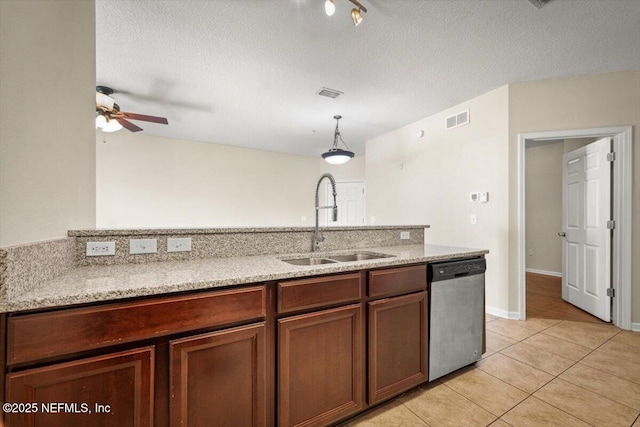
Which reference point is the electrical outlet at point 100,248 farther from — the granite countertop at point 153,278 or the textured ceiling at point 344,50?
the textured ceiling at point 344,50

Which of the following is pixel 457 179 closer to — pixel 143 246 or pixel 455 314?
pixel 455 314

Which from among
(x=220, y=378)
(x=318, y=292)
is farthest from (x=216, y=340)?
(x=318, y=292)

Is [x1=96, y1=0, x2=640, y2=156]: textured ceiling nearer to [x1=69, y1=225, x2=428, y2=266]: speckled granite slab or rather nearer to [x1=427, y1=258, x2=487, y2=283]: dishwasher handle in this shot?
[x1=69, y1=225, x2=428, y2=266]: speckled granite slab

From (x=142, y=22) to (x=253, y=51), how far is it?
0.89 metres

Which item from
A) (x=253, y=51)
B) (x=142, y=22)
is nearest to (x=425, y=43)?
(x=253, y=51)

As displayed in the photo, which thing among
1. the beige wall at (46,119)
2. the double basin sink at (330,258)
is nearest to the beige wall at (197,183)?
the beige wall at (46,119)

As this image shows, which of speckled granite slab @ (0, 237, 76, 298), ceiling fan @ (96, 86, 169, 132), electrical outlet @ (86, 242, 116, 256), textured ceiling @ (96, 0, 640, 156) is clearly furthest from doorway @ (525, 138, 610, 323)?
ceiling fan @ (96, 86, 169, 132)

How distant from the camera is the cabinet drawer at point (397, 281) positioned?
1.62 meters

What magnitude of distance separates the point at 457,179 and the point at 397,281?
2771 millimetres

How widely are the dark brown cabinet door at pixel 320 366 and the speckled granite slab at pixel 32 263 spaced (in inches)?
37.4

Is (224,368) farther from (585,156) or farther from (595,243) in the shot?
(585,156)

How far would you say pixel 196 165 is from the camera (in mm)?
5781

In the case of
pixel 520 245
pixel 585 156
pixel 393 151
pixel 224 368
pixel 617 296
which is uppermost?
pixel 393 151

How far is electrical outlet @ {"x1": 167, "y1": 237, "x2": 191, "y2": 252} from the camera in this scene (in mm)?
1636
